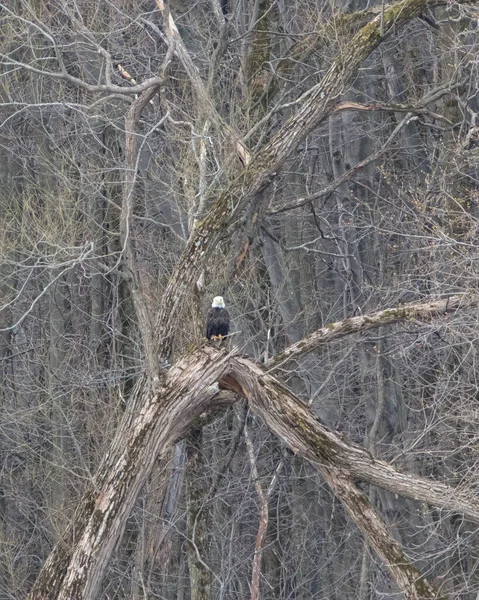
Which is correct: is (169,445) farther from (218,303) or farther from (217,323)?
(218,303)

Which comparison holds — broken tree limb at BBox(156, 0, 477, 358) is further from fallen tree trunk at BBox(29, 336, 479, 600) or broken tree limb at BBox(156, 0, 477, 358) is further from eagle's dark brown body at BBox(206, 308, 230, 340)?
fallen tree trunk at BBox(29, 336, 479, 600)

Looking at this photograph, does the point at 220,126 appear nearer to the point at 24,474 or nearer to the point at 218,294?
the point at 218,294

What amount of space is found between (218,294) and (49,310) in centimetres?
635

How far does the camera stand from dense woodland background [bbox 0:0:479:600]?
493 inches

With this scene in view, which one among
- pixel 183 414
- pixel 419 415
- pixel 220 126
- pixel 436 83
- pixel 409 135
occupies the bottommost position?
pixel 419 415

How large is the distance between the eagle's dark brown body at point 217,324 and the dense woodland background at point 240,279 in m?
0.75

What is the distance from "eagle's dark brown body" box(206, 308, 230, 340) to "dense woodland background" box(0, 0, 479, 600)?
Answer: 754mm

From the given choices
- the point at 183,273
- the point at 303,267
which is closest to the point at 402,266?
the point at 303,267

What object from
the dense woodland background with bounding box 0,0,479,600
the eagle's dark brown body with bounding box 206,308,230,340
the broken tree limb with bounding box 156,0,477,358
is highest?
the broken tree limb with bounding box 156,0,477,358

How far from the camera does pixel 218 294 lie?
11656 millimetres

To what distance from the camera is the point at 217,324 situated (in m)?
10.6

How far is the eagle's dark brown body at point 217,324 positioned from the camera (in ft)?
34.9

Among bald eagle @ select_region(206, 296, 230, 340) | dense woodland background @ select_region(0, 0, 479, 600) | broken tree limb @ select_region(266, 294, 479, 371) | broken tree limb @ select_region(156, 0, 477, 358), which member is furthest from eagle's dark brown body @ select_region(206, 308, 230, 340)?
dense woodland background @ select_region(0, 0, 479, 600)

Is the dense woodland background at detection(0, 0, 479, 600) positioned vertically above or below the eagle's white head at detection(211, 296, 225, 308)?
below
